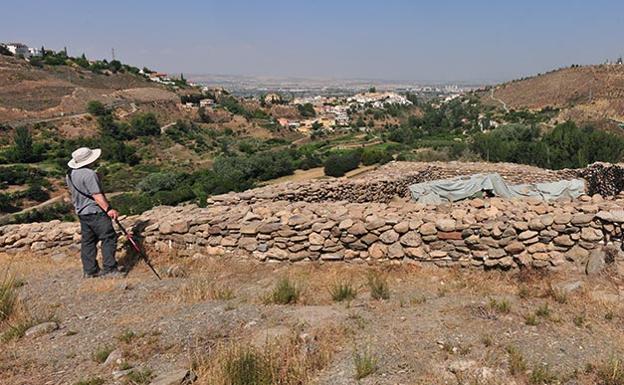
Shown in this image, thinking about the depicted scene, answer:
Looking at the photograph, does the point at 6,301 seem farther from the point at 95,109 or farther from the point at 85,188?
the point at 95,109

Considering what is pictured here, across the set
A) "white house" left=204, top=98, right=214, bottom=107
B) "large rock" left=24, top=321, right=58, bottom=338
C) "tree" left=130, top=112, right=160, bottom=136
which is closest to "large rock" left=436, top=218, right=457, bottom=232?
"large rock" left=24, top=321, right=58, bottom=338

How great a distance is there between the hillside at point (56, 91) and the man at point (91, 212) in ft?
230

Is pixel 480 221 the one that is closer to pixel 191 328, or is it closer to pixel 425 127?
pixel 191 328

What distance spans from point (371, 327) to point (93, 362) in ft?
9.14

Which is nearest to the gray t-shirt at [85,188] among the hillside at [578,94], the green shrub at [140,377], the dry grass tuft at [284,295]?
the dry grass tuft at [284,295]

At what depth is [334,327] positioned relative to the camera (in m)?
4.79

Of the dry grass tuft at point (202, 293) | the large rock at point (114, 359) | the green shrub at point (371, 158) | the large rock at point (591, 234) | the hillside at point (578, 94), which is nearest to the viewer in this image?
the large rock at point (114, 359)

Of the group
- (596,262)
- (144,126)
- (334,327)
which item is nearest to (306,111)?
(144,126)

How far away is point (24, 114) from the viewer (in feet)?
220

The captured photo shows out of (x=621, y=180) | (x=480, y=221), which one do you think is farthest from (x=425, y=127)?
(x=480, y=221)

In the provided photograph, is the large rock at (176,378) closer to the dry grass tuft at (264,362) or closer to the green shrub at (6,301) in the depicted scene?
the dry grass tuft at (264,362)

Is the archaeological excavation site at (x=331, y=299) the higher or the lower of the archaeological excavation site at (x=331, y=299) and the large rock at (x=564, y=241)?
the lower

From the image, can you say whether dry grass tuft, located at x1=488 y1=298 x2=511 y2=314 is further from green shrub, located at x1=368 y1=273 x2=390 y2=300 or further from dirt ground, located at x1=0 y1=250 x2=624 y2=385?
green shrub, located at x1=368 y1=273 x2=390 y2=300

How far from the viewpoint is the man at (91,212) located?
6465 mm
